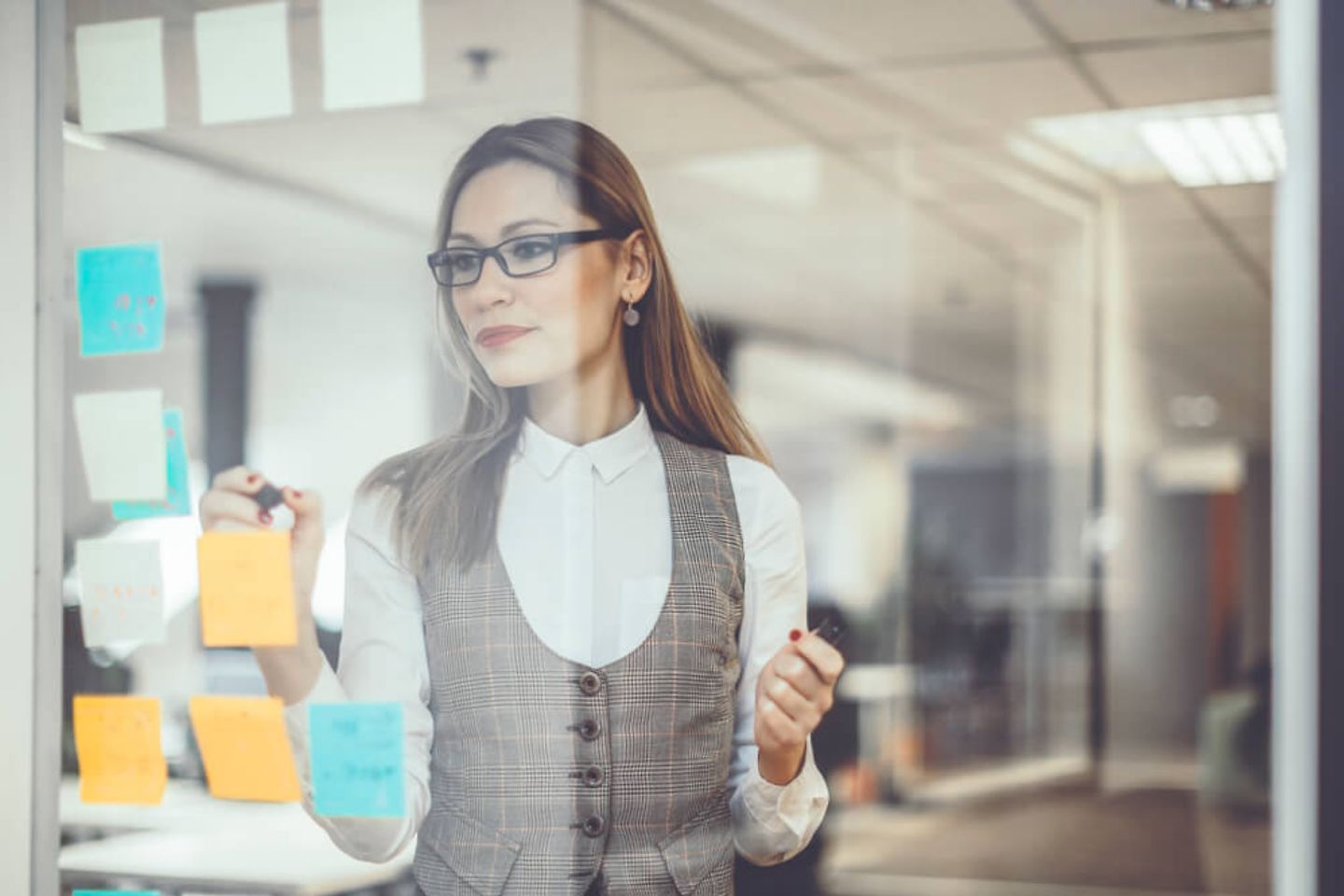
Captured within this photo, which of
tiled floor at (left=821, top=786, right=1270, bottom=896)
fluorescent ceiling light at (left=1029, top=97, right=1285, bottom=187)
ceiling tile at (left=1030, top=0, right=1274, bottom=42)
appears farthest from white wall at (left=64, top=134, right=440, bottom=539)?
tiled floor at (left=821, top=786, right=1270, bottom=896)

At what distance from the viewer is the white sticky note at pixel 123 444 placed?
202 centimetres

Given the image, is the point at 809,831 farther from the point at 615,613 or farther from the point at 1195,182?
the point at 1195,182

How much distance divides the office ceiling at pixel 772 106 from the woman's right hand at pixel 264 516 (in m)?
0.36

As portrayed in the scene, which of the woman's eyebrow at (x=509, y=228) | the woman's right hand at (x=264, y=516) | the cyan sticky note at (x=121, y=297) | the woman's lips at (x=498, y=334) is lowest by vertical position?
the woman's right hand at (x=264, y=516)

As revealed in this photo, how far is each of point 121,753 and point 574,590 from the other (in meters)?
0.74

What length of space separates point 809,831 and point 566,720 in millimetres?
345

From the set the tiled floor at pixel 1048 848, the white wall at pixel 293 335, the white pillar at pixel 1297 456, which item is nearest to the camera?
the white pillar at pixel 1297 456

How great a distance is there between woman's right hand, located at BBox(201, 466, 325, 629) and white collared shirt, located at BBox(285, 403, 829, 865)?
0.20 ft

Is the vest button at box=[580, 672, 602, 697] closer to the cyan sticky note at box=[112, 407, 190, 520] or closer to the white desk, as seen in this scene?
the white desk

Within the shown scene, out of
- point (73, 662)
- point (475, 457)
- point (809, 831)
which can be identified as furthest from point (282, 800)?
point (809, 831)

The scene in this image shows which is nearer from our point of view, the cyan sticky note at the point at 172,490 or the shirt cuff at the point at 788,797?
the shirt cuff at the point at 788,797

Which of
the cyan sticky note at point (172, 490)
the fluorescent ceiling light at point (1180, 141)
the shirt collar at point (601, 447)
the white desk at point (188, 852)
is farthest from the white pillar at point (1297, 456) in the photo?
the cyan sticky note at point (172, 490)

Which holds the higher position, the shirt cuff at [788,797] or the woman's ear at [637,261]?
the woman's ear at [637,261]

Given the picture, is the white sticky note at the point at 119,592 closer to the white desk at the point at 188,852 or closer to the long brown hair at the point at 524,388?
the white desk at the point at 188,852
